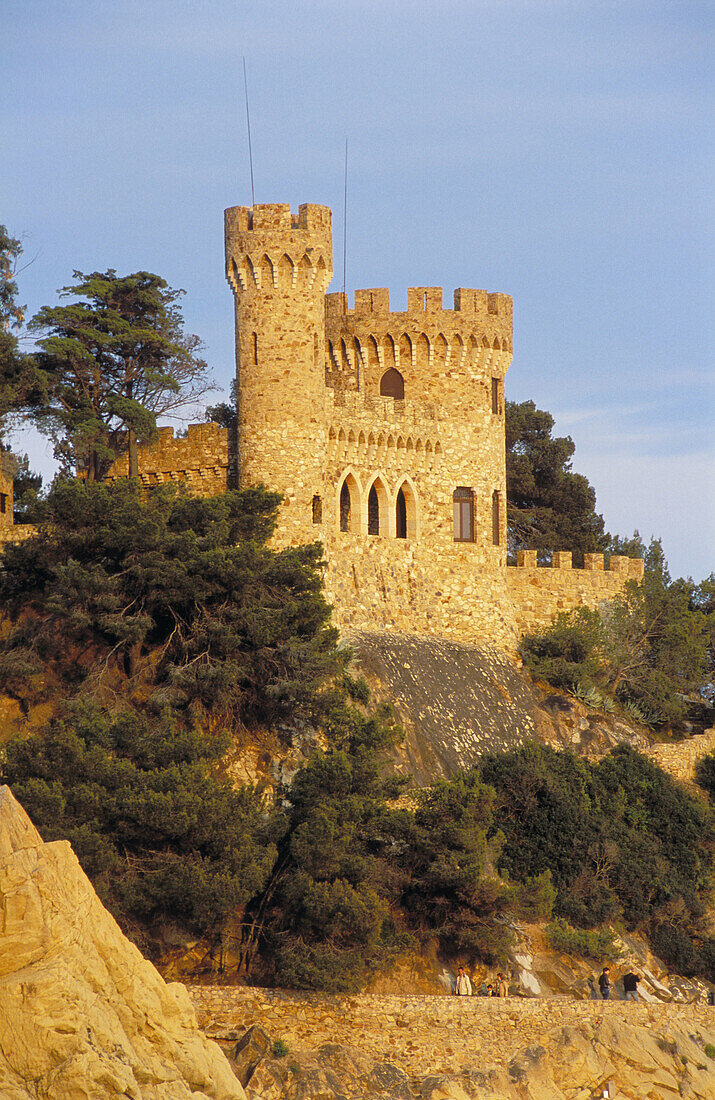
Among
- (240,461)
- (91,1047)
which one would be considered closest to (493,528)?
(240,461)

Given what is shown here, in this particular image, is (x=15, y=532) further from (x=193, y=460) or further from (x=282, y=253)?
(x=282, y=253)

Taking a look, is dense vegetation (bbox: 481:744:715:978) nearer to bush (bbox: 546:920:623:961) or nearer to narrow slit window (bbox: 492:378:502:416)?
bush (bbox: 546:920:623:961)

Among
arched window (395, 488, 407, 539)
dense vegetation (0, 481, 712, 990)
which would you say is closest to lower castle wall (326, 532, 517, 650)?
arched window (395, 488, 407, 539)

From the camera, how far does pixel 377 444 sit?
4900cm

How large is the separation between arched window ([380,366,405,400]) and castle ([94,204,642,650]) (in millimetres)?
68

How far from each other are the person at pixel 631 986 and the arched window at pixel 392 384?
18962 millimetres

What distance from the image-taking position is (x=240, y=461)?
46.4 metres

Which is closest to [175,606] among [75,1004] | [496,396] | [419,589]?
[419,589]

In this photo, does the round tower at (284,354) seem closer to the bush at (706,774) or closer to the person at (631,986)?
the person at (631,986)

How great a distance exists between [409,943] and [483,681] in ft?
42.1

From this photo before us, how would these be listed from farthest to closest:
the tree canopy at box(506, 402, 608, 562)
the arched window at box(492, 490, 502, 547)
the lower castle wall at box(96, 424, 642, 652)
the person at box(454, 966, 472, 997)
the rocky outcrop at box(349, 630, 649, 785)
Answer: the tree canopy at box(506, 402, 608, 562) → the arched window at box(492, 490, 502, 547) → the lower castle wall at box(96, 424, 642, 652) → the rocky outcrop at box(349, 630, 649, 785) → the person at box(454, 966, 472, 997)

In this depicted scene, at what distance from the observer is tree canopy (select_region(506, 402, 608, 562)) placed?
65.1 meters

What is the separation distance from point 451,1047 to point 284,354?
741 inches

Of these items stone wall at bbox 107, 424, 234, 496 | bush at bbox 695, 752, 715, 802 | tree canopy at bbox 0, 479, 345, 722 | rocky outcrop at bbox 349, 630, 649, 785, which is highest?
stone wall at bbox 107, 424, 234, 496
